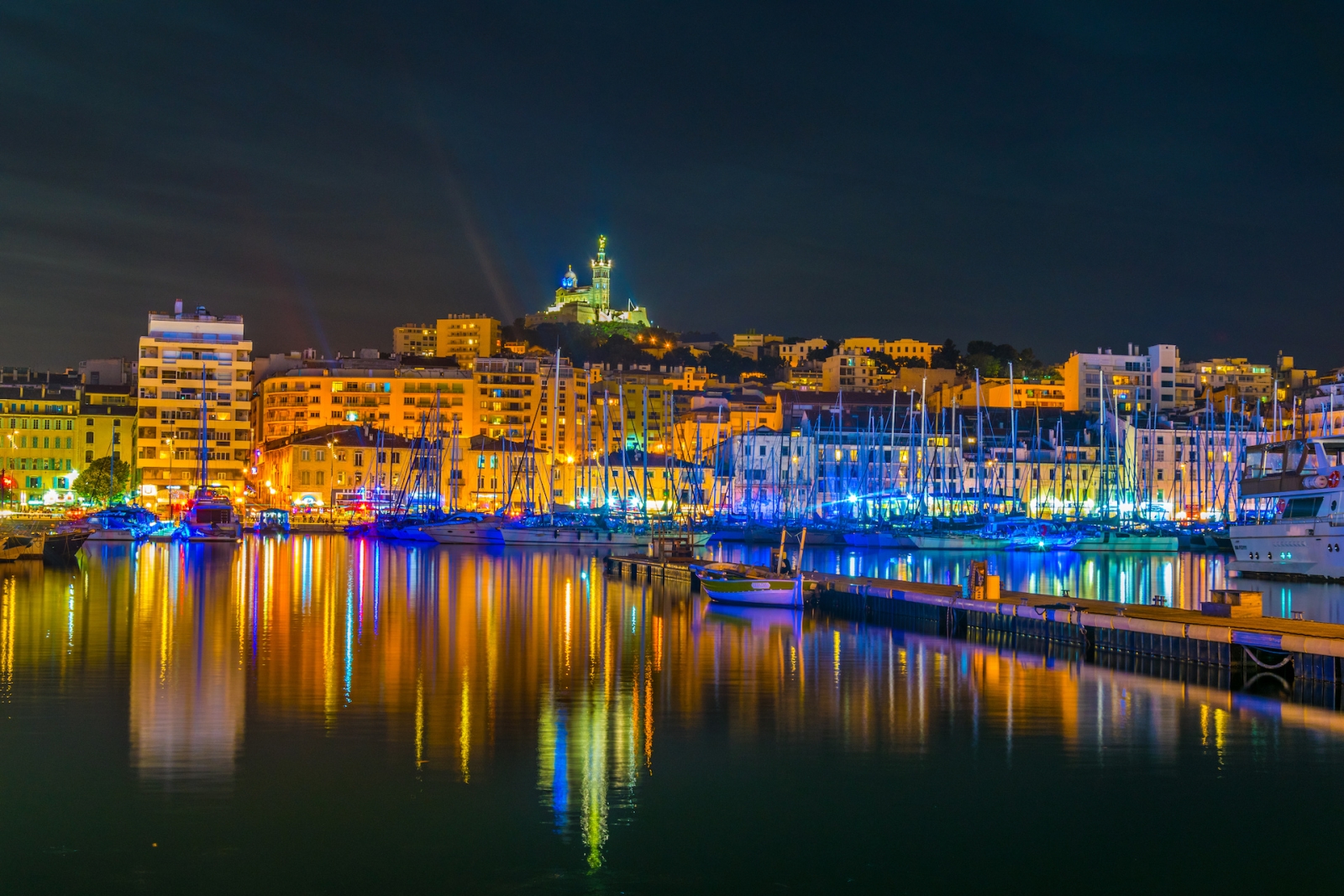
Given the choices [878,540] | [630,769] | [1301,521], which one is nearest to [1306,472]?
[1301,521]

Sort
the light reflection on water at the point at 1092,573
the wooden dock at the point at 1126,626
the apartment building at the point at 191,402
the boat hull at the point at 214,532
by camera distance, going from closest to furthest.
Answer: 1. the wooden dock at the point at 1126,626
2. the light reflection on water at the point at 1092,573
3. the boat hull at the point at 214,532
4. the apartment building at the point at 191,402

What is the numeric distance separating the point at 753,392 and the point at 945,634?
399ft

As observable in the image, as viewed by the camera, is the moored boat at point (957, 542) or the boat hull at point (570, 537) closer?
the boat hull at point (570, 537)

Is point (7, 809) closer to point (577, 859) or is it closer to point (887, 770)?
point (577, 859)

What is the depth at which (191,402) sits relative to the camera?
418ft

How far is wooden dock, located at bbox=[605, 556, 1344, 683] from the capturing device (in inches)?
1031

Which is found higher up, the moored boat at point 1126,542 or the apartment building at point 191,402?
the apartment building at point 191,402

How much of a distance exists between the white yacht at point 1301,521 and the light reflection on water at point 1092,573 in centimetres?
94

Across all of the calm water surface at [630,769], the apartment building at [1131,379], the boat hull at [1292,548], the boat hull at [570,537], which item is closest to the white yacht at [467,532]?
the boat hull at [570,537]

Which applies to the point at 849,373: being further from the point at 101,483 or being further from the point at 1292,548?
the point at 1292,548

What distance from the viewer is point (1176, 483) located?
118 meters

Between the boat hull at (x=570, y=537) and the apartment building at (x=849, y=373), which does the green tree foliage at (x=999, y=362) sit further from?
the boat hull at (x=570, y=537)

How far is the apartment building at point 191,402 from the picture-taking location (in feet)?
410

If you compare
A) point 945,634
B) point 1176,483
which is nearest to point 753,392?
point 1176,483
